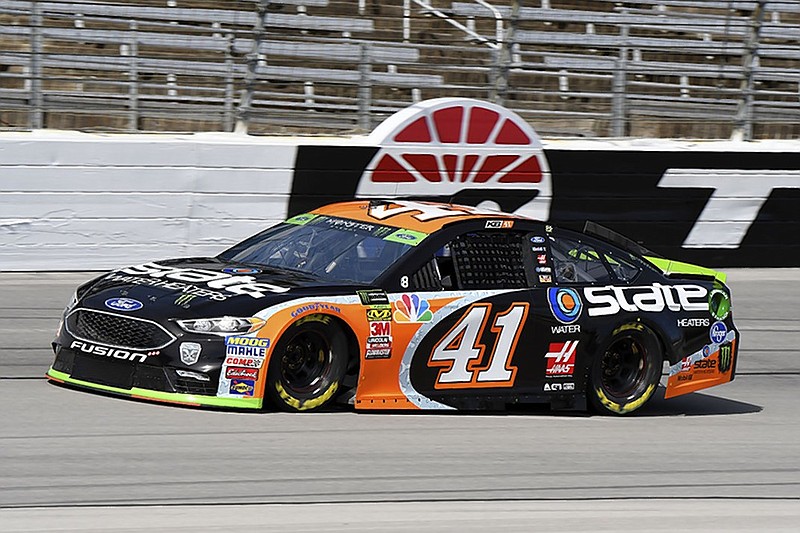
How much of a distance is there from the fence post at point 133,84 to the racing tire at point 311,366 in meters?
6.95

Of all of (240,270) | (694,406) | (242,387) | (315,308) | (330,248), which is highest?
(330,248)

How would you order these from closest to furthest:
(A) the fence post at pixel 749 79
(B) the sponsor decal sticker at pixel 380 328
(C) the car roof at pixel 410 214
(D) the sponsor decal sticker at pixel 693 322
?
(B) the sponsor decal sticker at pixel 380 328 < (C) the car roof at pixel 410 214 < (D) the sponsor decal sticker at pixel 693 322 < (A) the fence post at pixel 749 79

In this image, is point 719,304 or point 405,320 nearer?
point 405,320

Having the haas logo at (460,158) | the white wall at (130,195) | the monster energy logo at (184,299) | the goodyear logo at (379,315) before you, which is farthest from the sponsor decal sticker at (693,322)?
the white wall at (130,195)

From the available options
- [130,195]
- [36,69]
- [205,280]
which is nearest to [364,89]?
[130,195]

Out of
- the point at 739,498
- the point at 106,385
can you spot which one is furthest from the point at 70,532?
the point at 739,498

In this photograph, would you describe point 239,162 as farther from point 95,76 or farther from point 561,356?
point 561,356

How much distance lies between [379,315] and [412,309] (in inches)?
9.7

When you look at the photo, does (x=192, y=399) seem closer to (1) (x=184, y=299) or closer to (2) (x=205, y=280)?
(1) (x=184, y=299)

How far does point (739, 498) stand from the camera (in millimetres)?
6547

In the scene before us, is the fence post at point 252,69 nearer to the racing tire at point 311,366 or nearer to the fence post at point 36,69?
the fence post at point 36,69

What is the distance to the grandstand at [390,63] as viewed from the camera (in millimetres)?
13898

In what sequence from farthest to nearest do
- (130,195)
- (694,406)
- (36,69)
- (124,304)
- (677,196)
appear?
(677,196)
(36,69)
(130,195)
(694,406)
(124,304)

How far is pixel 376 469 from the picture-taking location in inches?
256
